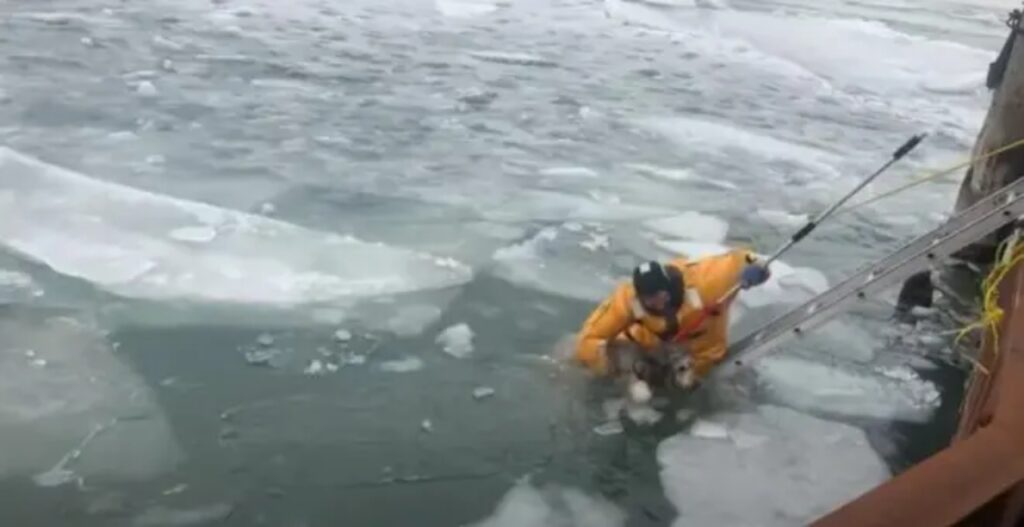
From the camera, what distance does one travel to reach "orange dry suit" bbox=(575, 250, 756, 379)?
4.14 m

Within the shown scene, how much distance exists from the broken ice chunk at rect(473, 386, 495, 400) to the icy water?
0.06m

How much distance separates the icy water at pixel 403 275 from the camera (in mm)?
3717

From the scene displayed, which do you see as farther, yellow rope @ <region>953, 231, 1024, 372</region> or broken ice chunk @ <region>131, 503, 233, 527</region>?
yellow rope @ <region>953, 231, 1024, 372</region>

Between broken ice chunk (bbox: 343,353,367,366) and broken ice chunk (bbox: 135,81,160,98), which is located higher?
broken ice chunk (bbox: 343,353,367,366)

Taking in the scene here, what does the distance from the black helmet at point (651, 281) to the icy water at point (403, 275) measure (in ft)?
1.48

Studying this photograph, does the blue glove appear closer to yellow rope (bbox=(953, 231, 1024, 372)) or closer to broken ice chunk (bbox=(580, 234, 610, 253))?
yellow rope (bbox=(953, 231, 1024, 372))

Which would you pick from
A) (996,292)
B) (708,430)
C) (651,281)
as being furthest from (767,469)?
(996,292)

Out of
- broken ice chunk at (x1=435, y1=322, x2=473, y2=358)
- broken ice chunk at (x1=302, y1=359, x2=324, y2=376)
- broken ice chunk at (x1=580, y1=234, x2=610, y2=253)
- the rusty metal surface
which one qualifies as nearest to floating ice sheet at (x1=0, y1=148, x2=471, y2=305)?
broken ice chunk at (x1=435, y1=322, x2=473, y2=358)

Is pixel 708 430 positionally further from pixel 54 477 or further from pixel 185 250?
pixel 185 250

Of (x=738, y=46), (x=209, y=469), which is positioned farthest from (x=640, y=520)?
(x=738, y=46)

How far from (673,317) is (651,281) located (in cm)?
19

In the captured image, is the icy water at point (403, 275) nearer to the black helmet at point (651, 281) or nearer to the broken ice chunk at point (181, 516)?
the broken ice chunk at point (181, 516)

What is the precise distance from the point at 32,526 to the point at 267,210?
8.61ft

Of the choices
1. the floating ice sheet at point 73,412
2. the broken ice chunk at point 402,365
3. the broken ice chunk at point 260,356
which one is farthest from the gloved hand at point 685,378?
the floating ice sheet at point 73,412
